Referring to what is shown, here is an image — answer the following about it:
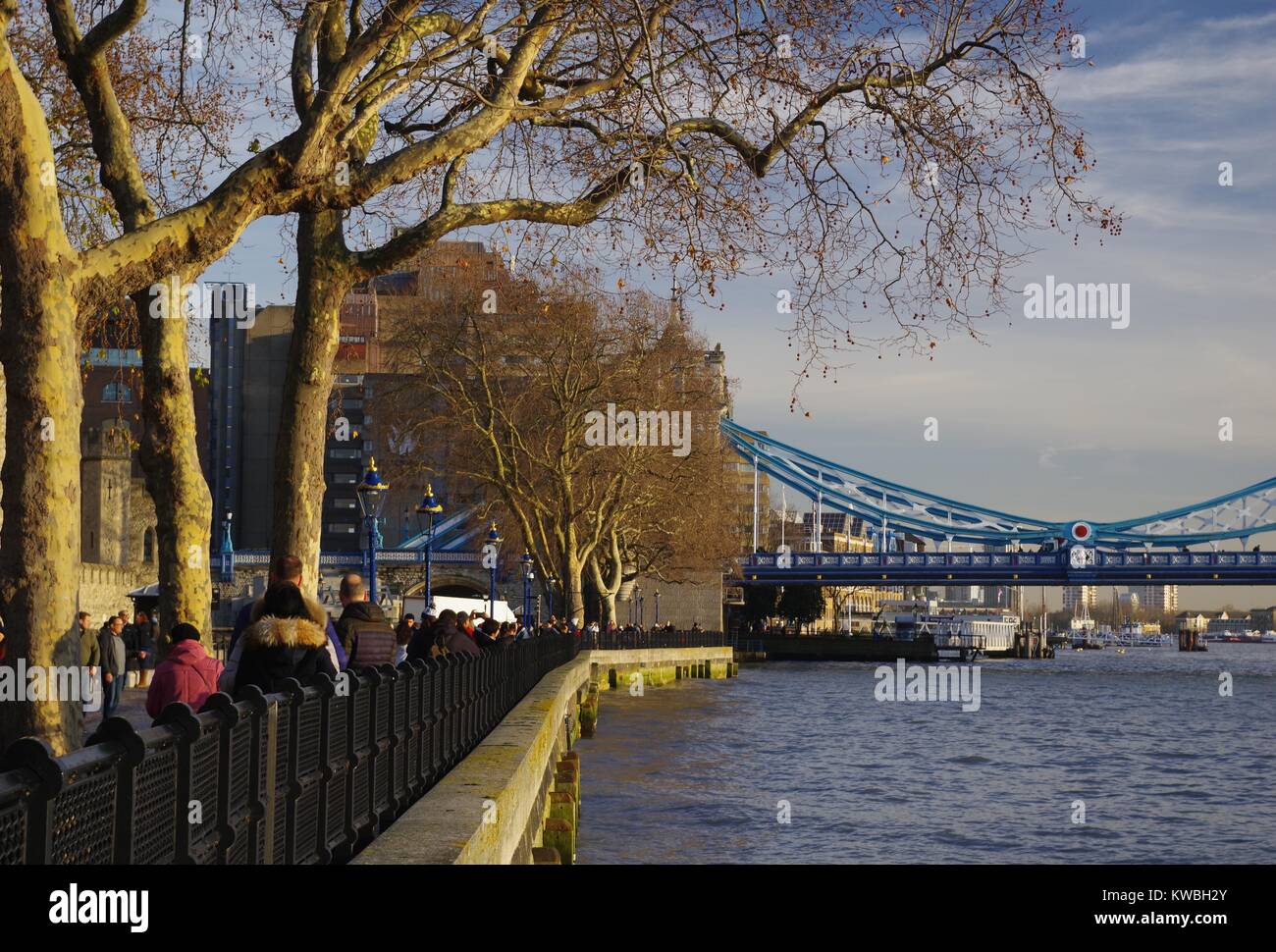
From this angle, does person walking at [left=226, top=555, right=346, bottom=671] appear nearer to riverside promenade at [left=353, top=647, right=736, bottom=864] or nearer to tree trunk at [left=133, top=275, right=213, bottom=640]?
riverside promenade at [left=353, top=647, right=736, bottom=864]

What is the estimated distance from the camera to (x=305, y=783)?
22.8 feet

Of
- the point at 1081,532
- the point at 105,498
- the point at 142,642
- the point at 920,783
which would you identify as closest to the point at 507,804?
the point at 920,783

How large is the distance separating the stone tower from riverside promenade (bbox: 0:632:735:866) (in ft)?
163

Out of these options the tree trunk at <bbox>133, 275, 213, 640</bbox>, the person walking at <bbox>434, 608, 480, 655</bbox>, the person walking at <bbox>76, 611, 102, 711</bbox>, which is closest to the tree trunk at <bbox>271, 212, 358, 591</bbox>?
the tree trunk at <bbox>133, 275, 213, 640</bbox>

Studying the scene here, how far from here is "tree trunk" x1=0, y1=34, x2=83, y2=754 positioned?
33.0 feet

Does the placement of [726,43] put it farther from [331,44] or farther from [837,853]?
[837,853]

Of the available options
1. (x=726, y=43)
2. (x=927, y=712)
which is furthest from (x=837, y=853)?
(x=927, y=712)

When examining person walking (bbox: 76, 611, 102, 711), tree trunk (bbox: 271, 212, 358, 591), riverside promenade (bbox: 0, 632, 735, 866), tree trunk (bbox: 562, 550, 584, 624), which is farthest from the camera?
tree trunk (bbox: 562, 550, 584, 624)

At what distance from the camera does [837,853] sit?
19172 mm

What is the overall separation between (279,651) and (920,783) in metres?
19.8

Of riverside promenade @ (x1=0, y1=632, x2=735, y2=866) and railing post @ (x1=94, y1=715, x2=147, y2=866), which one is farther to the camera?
railing post @ (x1=94, y1=715, x2=147, y2=866)

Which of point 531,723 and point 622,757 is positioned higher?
point 531,723

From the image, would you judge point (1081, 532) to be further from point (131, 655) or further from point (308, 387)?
point (308, 387)

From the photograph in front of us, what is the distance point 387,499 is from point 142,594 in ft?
163
